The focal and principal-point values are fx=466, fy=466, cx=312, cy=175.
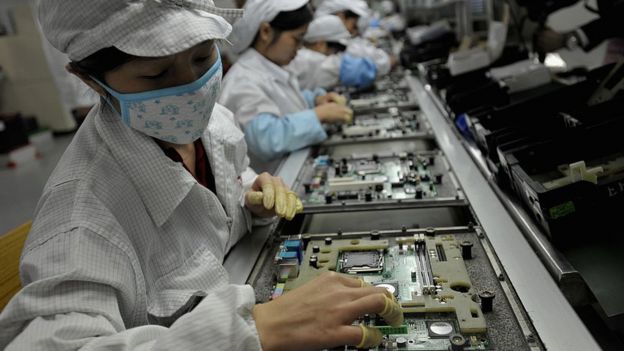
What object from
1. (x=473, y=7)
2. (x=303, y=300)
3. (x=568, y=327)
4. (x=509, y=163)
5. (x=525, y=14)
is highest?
(x=473, y=7)

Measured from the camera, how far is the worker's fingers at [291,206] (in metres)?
1.61

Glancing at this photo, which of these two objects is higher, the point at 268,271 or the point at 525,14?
the point at 525,14

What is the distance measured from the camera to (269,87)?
9.13 feet

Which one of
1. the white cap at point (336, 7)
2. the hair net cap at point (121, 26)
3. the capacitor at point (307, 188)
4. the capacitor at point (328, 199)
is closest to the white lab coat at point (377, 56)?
the white cap at point (336, 7)

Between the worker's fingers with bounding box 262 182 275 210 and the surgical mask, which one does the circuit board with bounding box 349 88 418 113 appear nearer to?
the worker's fingers with bounding box 262 182 275 210

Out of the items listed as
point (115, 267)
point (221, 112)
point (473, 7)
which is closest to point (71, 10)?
point (115, 267)

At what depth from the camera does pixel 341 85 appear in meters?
4.39

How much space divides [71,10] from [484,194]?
4.72 feet

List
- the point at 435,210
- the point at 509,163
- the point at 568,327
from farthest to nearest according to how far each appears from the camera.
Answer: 1. the point at 435,210
2. the point at 509,163
3. the point at 568,327

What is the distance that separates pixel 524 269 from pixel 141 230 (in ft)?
3.25

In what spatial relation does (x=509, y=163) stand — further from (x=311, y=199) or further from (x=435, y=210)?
(x=311, y=199)

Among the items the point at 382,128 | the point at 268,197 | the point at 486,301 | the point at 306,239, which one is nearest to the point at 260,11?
the point at 382,128

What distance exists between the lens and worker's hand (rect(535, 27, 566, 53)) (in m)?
3.42

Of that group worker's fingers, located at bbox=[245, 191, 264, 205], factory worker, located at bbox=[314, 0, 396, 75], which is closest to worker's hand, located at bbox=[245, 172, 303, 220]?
worker's fingers, located at bbox=[245, 191, 264, 205]
